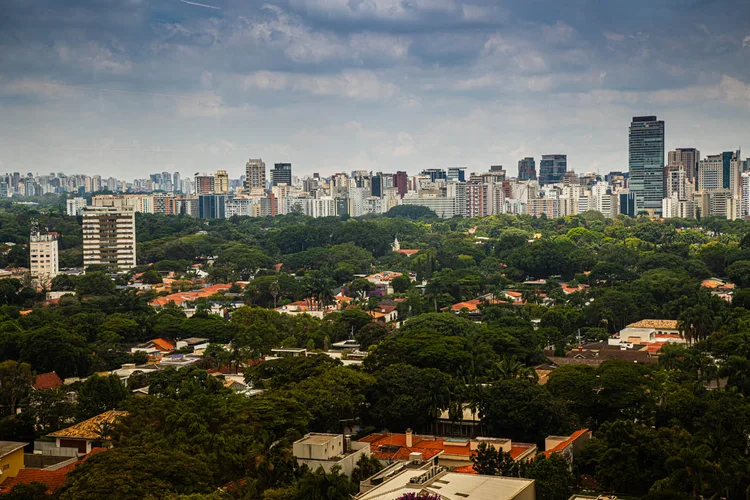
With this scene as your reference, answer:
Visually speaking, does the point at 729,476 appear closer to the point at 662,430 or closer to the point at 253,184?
the point at 662,430

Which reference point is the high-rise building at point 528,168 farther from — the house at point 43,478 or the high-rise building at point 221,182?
the house at point 43,478

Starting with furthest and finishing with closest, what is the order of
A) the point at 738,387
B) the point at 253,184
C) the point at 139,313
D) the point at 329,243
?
the point at 253,184 → the point at 329,243 → the point at 139,313 → the point at 738,387

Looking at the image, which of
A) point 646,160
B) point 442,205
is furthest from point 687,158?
point 442,205

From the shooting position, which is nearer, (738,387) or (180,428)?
(180,428)

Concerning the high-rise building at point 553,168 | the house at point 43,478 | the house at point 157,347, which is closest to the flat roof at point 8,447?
the house at point 43,478

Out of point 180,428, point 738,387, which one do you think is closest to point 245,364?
point 180,428

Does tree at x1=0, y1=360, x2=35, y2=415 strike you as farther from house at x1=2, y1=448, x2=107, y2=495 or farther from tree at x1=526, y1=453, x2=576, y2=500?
tree at x1=526, y1=453, x2=576, y2=500
